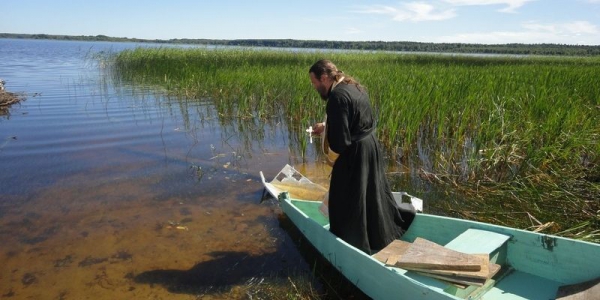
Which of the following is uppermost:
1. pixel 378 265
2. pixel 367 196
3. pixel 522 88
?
pixel 522 88

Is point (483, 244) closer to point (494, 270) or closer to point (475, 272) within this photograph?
point (494, 270)

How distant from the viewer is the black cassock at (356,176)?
10.0ft

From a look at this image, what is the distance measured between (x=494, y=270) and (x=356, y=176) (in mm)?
1130

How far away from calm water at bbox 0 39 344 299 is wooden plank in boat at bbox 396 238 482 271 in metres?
1.14

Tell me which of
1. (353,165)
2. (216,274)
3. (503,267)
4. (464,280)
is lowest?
(216,274)

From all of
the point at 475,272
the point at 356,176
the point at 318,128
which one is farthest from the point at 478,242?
the point at 318,128

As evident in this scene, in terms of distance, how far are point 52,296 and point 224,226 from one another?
69.2 inches

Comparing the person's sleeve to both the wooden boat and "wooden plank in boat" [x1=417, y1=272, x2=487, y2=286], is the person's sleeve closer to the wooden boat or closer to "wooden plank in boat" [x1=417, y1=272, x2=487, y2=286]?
the wooden boat

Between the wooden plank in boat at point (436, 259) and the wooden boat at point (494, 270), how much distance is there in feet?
0.08

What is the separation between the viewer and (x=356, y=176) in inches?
127

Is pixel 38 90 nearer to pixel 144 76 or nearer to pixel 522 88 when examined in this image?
pixel 144 76

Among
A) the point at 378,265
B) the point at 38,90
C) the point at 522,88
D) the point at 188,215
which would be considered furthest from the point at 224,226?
the point at 38,90

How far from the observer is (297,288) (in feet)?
11.1

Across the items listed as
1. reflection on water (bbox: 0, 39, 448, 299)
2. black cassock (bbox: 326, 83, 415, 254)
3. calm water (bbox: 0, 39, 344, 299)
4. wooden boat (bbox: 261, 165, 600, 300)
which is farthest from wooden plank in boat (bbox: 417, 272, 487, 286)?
calm water (bbox: 0, 39, 344, 299)
